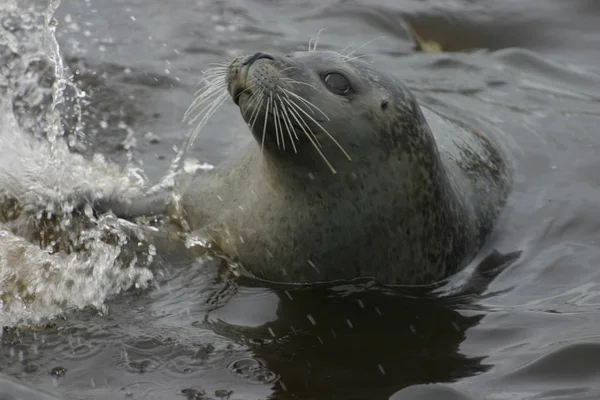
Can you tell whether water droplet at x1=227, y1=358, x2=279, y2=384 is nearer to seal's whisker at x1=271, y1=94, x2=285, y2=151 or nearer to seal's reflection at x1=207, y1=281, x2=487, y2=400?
seal's reflection at x1=207, y1=281, x2=487, y2=400

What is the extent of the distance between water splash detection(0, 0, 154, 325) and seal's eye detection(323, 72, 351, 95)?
1381mm

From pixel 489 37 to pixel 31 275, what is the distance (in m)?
5.79

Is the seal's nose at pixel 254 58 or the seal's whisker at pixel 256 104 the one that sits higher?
the seal's nose at pixel 254 58

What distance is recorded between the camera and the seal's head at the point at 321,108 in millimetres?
5074

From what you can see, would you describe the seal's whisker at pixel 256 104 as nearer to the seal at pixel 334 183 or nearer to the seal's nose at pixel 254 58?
the seal at pixel 334 183

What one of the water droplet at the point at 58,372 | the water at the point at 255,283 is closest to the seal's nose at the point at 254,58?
the water at the point at 255,283

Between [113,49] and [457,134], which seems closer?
[457,134]

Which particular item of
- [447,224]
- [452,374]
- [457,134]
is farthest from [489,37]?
[452,374]

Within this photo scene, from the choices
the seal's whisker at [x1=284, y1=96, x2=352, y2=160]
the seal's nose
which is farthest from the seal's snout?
the seal's whisker at [x1=284, y1=96, x2=352, y2=160]

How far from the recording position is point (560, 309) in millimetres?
5266

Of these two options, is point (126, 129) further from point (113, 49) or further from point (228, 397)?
point (228, 397)

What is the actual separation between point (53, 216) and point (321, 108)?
1.82 metres

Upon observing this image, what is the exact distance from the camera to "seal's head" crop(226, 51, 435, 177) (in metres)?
5.07

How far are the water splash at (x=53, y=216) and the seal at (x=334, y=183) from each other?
2.09 ft
